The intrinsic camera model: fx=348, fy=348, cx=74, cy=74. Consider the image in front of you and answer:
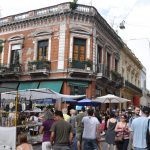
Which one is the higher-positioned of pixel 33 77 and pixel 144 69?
pixel 144 69

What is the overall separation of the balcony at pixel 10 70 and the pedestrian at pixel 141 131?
20.9 m

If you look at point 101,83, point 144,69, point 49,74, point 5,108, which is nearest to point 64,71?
point 49,74

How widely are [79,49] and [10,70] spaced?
602 cm

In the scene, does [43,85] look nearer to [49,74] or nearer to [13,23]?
[49,74]

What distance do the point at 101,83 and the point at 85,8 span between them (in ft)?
20.6

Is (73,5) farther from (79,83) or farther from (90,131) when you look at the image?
(90,131)

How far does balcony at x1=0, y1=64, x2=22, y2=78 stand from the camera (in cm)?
2804

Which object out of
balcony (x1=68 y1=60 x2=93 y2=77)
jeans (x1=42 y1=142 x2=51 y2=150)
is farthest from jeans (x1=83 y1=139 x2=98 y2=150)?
balcony (x1=68 y1=60 x2=93 y2=77)

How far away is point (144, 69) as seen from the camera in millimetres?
55469

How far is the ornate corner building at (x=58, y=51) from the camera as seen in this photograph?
26250 millimetres

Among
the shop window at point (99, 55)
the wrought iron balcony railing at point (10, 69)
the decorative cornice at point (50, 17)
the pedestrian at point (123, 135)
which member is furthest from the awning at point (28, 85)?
the pedestrian at point (123, 135)

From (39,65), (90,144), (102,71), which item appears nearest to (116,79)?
(102,71)

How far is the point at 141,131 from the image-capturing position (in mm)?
7738

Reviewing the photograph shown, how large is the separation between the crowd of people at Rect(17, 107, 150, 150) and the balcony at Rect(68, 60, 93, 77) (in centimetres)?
1249
